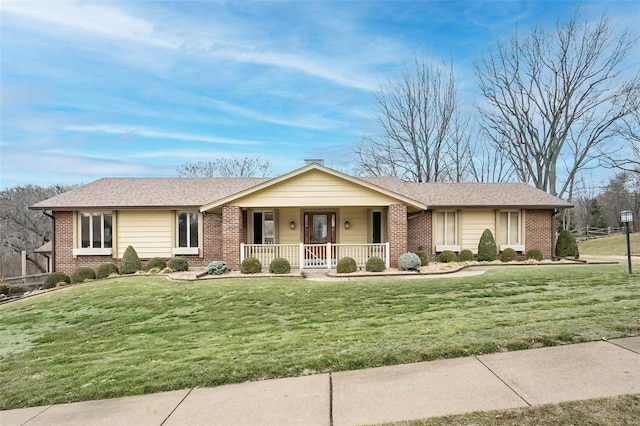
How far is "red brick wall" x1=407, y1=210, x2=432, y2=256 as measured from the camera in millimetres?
18422

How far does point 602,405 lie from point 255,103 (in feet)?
82.4

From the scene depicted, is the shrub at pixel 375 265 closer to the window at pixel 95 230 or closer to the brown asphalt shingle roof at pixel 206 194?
the brown asphalt shingle roof at pixel 206 194

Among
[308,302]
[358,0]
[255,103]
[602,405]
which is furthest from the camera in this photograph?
[255,103]

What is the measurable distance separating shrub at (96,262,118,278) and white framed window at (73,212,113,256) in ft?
4.71

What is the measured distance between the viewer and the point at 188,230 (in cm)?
1808

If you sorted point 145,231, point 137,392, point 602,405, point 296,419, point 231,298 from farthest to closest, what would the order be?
point 145,231, point 231,298, point 137,392, point 296,419, point 602,405

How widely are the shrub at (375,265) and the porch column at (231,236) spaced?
16.9ft

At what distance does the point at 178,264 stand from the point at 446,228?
12027mm

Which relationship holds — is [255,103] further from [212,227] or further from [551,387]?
[551,387]

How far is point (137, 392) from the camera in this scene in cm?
458

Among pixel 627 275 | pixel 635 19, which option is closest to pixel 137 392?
pixel 627 275

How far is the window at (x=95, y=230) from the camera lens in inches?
705

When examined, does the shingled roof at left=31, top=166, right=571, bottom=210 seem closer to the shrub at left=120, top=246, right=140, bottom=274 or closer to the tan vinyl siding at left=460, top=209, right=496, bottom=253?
the tan vinyl siding at left=460, top=209, right=496, bottom=253

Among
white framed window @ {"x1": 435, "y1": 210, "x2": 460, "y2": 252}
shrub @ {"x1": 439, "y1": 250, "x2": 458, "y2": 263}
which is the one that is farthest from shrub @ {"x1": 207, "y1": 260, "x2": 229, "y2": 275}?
white framed window @ {"x1": 435, "y1": 210, "x2": 460, "y2": 252}
